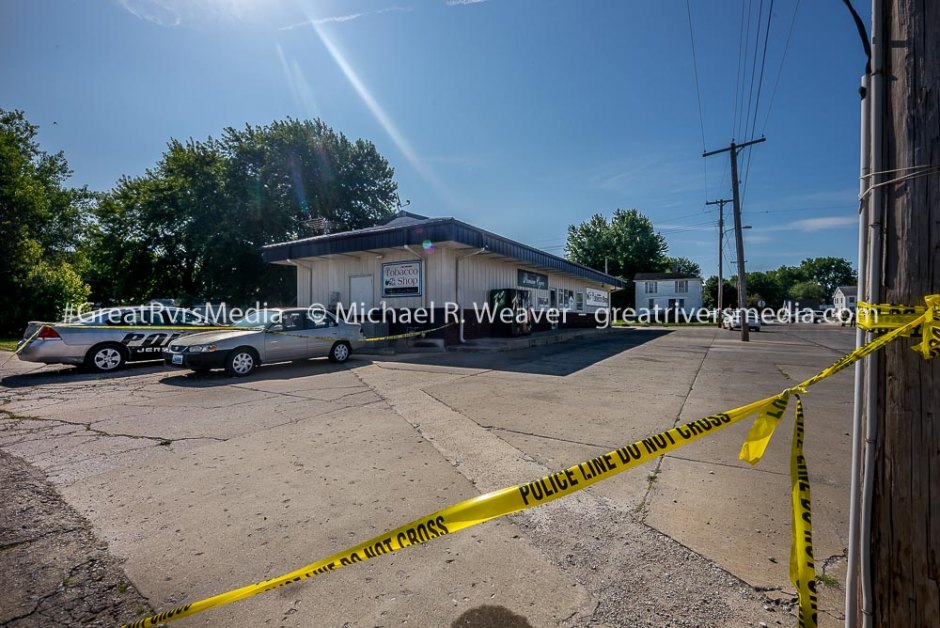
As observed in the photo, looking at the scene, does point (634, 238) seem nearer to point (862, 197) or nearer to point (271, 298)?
point (271, 298)

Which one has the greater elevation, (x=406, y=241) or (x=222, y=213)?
(x=222, y=213)

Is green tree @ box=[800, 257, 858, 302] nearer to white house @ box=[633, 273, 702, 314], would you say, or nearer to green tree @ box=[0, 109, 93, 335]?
white house @ box=[633, 273, 702, 314]

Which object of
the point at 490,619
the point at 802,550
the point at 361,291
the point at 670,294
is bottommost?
the point at 490,619

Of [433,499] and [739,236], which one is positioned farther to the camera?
[739,236]

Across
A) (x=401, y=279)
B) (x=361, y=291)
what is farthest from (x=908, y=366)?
(x=361, y=291)

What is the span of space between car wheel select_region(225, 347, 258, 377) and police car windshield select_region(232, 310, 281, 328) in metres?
0.85

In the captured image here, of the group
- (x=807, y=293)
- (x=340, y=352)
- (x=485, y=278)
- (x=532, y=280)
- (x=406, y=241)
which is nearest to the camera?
(x=340, y=352)

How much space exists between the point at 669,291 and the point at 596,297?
107 feet

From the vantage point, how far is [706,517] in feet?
9.45

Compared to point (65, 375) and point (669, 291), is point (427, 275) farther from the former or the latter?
point (669, 291)

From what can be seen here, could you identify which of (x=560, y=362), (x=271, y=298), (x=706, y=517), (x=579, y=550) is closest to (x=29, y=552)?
(x=579, y=550)

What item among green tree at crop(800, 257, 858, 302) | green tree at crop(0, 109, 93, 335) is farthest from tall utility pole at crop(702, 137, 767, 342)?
green tree at crop(800, 257, 858, 302)

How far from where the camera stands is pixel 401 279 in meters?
15.0

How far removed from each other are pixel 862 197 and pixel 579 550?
232 cm
